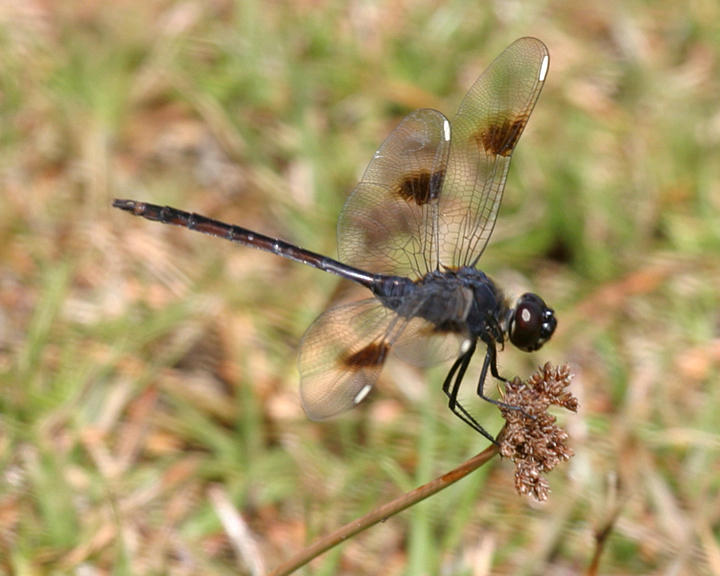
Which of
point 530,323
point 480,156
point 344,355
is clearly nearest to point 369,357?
point 344,355

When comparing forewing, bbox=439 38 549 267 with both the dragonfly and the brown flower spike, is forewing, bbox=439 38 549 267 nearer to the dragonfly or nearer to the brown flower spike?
the dragonfly

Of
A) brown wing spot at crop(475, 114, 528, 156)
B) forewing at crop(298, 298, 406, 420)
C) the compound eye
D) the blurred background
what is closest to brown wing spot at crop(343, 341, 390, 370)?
forewing at crop(298, 298, 406, 420)

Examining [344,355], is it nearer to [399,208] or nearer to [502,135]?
[399,208]

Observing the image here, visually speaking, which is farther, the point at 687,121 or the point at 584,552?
the point at 687,121

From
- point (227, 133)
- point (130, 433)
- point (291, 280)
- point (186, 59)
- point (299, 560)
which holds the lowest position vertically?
point (299, 560)

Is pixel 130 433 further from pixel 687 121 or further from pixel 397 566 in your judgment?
pixel 687 121

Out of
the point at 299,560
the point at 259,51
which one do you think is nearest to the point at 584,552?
the point at 299,560

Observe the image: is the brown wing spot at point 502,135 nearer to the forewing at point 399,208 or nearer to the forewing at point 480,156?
the forewing at point 480,156
